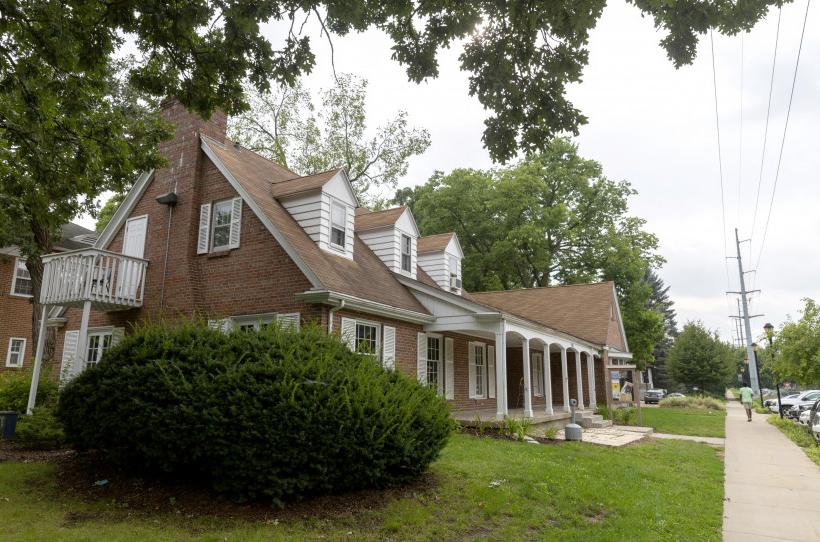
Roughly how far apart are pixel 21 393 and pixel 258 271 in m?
6.50

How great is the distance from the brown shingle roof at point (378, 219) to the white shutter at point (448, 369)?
402 centimetres

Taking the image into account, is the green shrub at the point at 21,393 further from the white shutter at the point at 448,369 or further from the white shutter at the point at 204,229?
the white shutter at the point at 448,369

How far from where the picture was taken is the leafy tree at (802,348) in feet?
66.5

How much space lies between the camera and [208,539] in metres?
5.30

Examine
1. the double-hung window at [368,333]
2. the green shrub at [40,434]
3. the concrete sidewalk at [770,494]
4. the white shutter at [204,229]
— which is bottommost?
the concrete sidewalk at [770,494]

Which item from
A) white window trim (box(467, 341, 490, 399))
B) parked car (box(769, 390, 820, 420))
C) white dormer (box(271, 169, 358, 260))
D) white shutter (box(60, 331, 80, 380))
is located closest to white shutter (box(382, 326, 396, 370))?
white dormer (box(271, 169, 358, 260))

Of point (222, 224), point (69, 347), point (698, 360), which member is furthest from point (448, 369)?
point (698, 360)

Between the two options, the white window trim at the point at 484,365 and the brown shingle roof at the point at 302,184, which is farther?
the white window trim at the point at 484,365

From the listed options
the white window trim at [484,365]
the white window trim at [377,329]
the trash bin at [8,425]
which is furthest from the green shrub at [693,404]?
the trash bin at [8,425]

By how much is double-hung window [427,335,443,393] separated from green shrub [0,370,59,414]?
30.4ft

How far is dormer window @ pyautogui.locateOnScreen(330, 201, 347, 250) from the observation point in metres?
14.4

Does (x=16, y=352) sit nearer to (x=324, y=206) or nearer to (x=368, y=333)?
(x=324, y=206)

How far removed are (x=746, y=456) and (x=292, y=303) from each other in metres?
11.4

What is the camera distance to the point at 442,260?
63.4 feet
